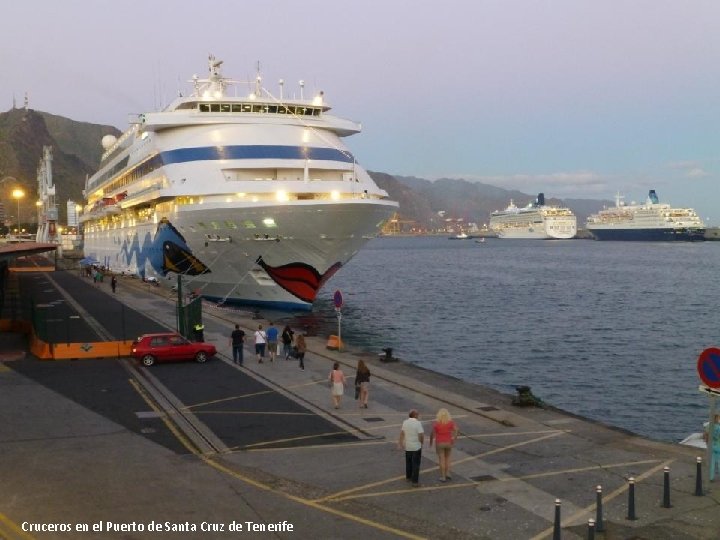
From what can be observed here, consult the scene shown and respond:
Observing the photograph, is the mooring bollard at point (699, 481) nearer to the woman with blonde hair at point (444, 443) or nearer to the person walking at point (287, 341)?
the woman with blonde hair at point (444, 443)

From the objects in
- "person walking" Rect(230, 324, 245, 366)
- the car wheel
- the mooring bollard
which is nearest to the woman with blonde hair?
the mooring bollard

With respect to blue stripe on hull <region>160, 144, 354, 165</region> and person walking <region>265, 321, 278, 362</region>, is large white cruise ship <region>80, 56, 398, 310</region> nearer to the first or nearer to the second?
blue stripe on hull <region>160, 144, 354, 165</region>

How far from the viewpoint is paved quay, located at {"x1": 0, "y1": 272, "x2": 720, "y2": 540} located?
9.86m

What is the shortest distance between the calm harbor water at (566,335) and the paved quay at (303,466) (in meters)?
9.29

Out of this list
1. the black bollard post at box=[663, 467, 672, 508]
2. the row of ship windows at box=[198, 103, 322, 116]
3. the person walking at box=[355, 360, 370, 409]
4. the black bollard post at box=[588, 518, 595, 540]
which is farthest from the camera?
the row of ship windows at box=[198, 103, 322, 116]

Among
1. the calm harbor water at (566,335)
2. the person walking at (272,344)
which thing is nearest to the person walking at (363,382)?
the person walking at (272,344)

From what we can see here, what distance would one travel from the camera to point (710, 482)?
37.6 feet

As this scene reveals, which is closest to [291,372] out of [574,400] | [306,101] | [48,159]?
[574,400]

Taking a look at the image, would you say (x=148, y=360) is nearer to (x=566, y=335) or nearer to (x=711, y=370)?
(x=711, y=370)

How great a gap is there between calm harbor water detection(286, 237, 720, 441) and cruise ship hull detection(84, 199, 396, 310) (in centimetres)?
328

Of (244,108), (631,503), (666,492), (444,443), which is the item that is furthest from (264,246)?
(631,503)

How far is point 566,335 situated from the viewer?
4334cm

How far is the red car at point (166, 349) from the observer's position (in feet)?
73.9

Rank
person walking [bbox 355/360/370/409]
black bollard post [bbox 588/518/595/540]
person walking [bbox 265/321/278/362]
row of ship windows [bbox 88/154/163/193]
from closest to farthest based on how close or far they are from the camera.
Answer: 1. black bollard post [bbox 588/518/595/540]
2. person walking [bbox 355/360/370/409]
3. person walking [bbox 265/321/278/362]
4. row of ship windows [bbox 88/154/163/193]
